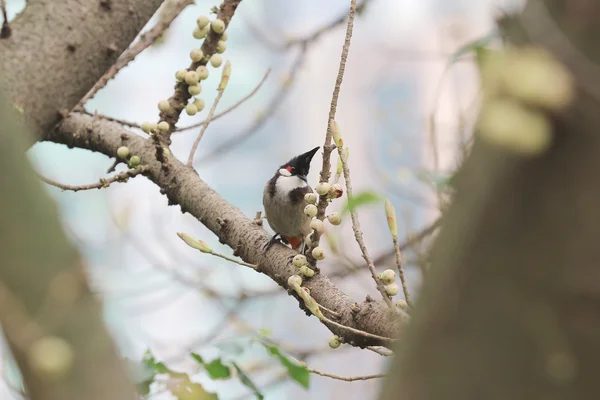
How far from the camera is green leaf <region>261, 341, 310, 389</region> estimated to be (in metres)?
0.84

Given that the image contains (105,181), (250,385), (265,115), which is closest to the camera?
(250,385)

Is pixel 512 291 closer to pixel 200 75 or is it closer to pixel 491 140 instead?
pixel 491 140

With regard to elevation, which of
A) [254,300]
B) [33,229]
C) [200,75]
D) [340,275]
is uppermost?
[33,229]

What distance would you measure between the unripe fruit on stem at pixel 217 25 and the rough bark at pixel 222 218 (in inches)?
10.3

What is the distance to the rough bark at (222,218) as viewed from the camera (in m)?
0.97

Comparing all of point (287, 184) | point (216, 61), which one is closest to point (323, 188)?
point (216, 61)

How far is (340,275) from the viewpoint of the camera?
200 cm

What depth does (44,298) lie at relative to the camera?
0.48 m

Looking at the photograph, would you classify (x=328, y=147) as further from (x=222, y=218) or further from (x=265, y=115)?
(x=265, y=115)

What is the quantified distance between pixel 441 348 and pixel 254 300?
7.06 feet

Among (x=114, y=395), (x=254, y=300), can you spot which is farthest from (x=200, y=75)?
(x=254, y=300)

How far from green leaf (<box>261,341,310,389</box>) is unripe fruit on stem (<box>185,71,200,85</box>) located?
2.14 ft

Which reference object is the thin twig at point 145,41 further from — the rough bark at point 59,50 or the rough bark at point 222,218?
the rough bark at point 59,50

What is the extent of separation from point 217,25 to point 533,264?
3.56 ft
